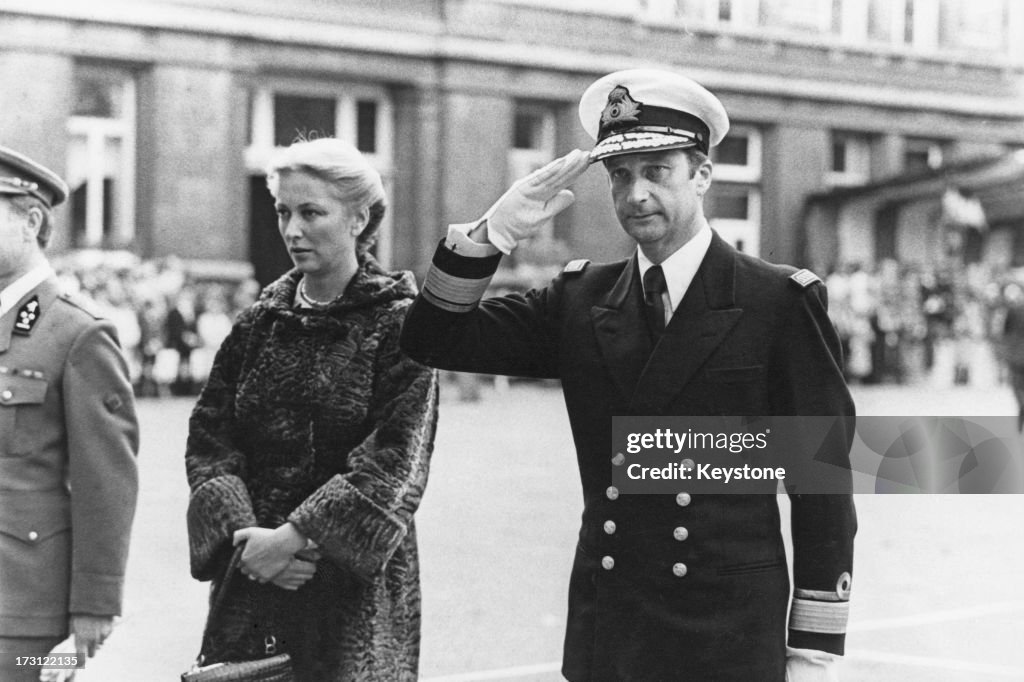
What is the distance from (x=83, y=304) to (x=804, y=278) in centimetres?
167

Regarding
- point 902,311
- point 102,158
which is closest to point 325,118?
point 102,158

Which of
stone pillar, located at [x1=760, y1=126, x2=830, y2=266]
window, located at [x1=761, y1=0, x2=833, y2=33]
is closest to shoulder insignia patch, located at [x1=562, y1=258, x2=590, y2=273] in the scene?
window, located at [x1=761, y1=0, x2=833, y2=33]

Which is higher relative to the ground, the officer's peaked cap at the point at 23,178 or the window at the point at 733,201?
the window at the point at 733,201

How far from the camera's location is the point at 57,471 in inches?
127

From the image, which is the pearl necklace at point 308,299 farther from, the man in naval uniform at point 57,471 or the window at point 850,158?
the window at point 850,158

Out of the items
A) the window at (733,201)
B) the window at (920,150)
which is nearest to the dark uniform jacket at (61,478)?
the window at (733,201)

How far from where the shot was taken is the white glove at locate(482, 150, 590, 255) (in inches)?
109

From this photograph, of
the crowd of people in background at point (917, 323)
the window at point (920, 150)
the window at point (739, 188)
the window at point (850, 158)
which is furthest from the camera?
the window at point (920, 150)

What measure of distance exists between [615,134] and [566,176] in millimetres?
155

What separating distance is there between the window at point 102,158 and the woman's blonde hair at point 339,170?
18767mm

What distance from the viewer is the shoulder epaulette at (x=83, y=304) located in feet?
10.9

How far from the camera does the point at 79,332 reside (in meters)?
3.27

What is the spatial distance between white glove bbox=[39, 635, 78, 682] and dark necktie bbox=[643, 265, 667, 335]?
4.84 feet

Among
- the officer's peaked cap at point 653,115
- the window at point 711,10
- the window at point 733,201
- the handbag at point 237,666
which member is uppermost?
the window at point 711,10
